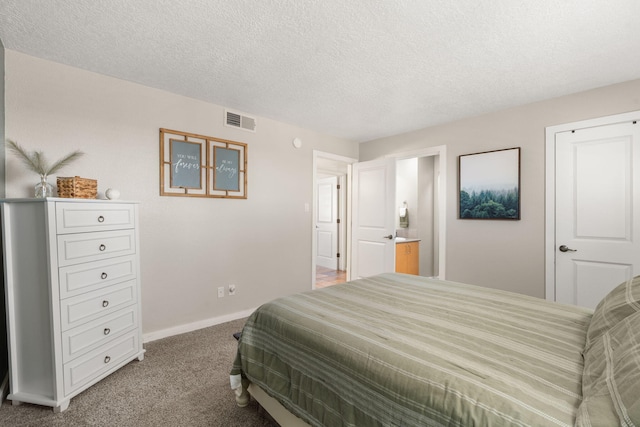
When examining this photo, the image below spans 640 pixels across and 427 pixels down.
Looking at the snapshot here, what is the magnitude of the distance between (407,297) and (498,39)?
5.95 feet

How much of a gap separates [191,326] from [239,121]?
229 cm

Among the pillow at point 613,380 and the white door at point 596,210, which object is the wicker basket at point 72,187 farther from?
the white door at point 596,210

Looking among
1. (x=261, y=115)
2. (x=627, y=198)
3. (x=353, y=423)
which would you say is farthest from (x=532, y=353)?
(x=261, y=115)

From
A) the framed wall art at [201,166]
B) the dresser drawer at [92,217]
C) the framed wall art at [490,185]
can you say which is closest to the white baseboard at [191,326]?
the dresser drawer at [92,217]

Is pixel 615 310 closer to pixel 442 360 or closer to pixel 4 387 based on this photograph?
pixel 442 360

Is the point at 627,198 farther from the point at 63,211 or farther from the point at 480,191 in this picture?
the point at 63,211

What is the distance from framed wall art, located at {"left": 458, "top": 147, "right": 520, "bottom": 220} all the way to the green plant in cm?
391

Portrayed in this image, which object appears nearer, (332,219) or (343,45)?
(343,45)

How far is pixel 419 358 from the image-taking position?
1.06 meters

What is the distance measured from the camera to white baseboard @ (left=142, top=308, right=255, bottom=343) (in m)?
2.67

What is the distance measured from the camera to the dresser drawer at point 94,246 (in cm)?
179

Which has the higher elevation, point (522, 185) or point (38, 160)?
point (38, 160)

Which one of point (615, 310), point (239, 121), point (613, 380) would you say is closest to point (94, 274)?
point (239, 121)

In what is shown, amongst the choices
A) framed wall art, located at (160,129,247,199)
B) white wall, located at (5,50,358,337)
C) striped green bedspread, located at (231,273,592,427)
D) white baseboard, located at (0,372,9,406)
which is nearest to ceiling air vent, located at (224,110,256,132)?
white wall, located at (5,50,358,337)
